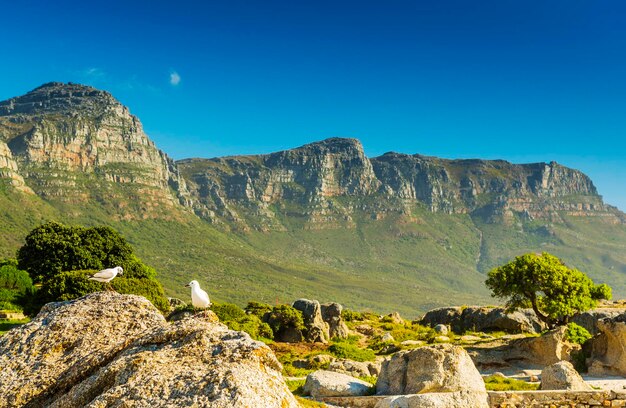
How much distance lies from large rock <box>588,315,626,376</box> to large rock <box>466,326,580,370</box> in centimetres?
321

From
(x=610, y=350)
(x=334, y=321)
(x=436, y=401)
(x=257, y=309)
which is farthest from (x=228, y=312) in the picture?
(x=436, y=401)

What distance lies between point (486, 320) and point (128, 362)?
5609 cm

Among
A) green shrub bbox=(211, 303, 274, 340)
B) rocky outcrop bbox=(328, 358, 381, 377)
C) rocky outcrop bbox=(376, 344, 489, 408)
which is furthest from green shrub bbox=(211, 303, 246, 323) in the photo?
rocky outcrop bbox=(376, 344, 489, 408)

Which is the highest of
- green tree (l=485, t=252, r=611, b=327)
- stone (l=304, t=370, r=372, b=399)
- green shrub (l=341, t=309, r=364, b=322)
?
green tree (l=485, t=252, r=611, b=327)

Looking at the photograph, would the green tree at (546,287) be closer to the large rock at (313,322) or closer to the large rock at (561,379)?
the large rock at (313,322)

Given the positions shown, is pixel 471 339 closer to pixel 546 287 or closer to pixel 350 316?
pixel 546 287

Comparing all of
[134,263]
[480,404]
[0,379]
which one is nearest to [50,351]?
[0,379]

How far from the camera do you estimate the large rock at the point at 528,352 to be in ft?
118

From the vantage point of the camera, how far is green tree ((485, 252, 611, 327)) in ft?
140

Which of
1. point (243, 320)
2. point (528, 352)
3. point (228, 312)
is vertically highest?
point (528, 352)

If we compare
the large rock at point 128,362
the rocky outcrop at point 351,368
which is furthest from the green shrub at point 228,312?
the large rock at point 128,362

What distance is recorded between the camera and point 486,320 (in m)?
57.3

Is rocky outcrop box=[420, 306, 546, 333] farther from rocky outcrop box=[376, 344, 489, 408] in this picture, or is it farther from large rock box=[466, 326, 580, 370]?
rocky outcrop box=[376, 344, 489, 408]

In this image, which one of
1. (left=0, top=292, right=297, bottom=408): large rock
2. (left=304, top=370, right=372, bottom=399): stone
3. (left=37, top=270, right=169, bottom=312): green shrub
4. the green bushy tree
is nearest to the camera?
(left=0, top=292, right=297, bottom=408): large rock
